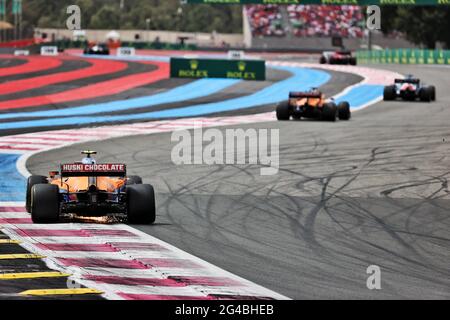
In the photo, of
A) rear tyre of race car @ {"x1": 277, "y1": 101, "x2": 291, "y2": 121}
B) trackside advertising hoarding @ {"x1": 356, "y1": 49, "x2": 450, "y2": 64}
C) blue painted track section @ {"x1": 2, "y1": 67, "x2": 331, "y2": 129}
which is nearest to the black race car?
trackside advertising hoarding @ {"x1": 356, "y1": 49, "x2": 450, "y2": 64}

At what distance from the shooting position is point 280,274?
40.6ft

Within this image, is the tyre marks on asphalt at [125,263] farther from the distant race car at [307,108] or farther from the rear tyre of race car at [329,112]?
the rear tyre of race car at [329,112]

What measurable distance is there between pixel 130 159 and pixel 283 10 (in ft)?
346

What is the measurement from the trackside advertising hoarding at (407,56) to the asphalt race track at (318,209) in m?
53.6

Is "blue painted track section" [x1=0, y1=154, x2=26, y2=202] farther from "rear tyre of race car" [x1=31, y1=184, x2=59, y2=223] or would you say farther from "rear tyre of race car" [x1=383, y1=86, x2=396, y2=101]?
"rear tyre of race car" [x1=383, y1=86, x2=396, y2=101]

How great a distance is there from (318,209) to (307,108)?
16.3 metres

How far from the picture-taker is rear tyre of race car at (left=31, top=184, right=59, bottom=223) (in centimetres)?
1530

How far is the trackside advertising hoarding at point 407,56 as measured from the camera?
82812mm

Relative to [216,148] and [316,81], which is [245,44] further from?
[216,148]

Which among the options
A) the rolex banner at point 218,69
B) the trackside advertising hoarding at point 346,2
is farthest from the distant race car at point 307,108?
the rolex banner at point 218,69

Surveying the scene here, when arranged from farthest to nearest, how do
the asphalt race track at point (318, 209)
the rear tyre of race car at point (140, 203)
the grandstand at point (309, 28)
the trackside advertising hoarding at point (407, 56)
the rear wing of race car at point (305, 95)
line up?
1. the grandstand at point (309, 28)
2. the trackside advertising hoarding at point (407, 56)
3. the rear wing of race car at point (305, 95)
4. the rear tyre of race car at point (140, 203)
5. the asphalt race track at point (318, 209)

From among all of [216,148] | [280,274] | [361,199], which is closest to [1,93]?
[216,148]

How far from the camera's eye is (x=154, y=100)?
142 ft
